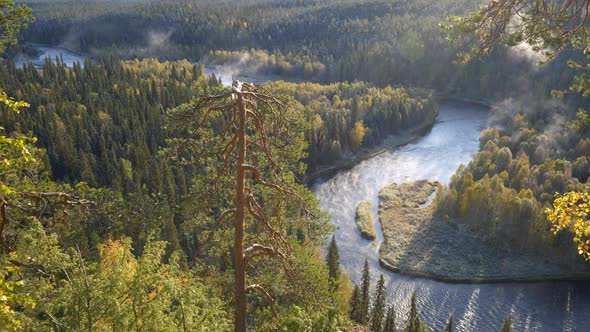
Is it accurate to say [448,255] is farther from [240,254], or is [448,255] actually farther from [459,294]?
[240,254]

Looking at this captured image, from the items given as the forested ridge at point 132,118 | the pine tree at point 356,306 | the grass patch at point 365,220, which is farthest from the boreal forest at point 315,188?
the pine tree at point 356,306

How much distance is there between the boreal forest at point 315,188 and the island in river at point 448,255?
0.89 feet

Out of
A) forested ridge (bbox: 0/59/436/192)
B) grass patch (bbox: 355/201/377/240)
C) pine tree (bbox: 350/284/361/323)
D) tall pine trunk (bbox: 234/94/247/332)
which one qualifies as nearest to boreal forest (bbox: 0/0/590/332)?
tall pine trunk (bbox: 234/94/247/332)

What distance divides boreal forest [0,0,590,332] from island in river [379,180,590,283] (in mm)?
272

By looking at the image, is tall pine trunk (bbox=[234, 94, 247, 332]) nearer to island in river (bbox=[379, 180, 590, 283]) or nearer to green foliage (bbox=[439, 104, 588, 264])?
green foliage (bbox=[439, 104, 588, 264])

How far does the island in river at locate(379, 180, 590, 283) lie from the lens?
56531 millimetres

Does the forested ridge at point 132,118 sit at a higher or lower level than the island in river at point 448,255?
higher

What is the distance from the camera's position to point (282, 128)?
1396cm

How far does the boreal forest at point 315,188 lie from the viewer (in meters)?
11.5

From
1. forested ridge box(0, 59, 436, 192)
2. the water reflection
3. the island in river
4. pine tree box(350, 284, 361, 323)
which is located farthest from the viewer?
forested ridge box(0, 59, 436, 192)

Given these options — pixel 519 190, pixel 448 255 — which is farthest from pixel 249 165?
pixel 519 190

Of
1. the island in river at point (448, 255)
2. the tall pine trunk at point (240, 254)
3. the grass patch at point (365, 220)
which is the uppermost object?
the tall pine trunk at point (240, 254)

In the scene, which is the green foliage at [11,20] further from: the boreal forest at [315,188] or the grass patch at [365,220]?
the grass patch at [365,220]

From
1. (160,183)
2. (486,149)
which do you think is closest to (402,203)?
(486,149)
